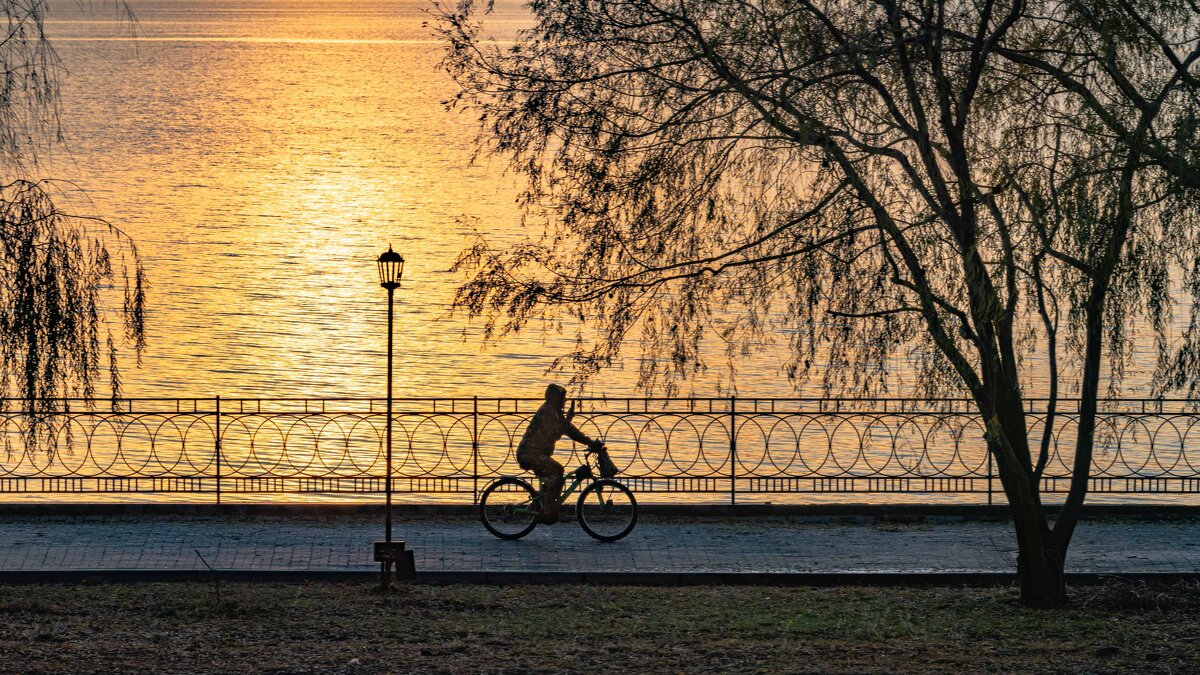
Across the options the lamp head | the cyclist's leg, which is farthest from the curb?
the lamp head

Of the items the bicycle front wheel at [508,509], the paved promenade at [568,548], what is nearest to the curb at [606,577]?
the paved promenade at [568,548]

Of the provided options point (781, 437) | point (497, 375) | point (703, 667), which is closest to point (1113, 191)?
point (703, 667)

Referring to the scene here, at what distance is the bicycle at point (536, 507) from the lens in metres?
17.2

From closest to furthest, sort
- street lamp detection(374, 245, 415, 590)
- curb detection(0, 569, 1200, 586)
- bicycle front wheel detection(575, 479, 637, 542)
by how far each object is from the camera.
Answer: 1. street lamp detection(374, 245, 415, 590)
2. curb detection(0, 569, 1200, 586)
3. bicycle front wheel detection(575, 479, 637, 542)

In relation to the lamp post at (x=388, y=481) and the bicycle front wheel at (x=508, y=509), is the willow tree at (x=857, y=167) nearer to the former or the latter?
the lamp post at (x=388, y=481)

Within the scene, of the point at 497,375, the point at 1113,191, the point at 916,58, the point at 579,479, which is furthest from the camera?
the point at 497,375

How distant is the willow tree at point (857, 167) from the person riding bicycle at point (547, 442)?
3074mm

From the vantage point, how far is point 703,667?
38.6 ft

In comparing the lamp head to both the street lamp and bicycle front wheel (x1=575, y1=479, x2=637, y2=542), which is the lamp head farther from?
bicycle front wheel (x1=575, y1=479, x2=637, y2=542)

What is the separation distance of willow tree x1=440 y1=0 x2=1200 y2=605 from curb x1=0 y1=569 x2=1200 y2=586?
119 cm

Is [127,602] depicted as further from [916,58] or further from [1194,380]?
[1194,380]

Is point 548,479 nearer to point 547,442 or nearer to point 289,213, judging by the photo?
point 547,442

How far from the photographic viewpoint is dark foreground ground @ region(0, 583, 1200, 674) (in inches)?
466

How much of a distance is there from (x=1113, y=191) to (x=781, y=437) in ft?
57.7
